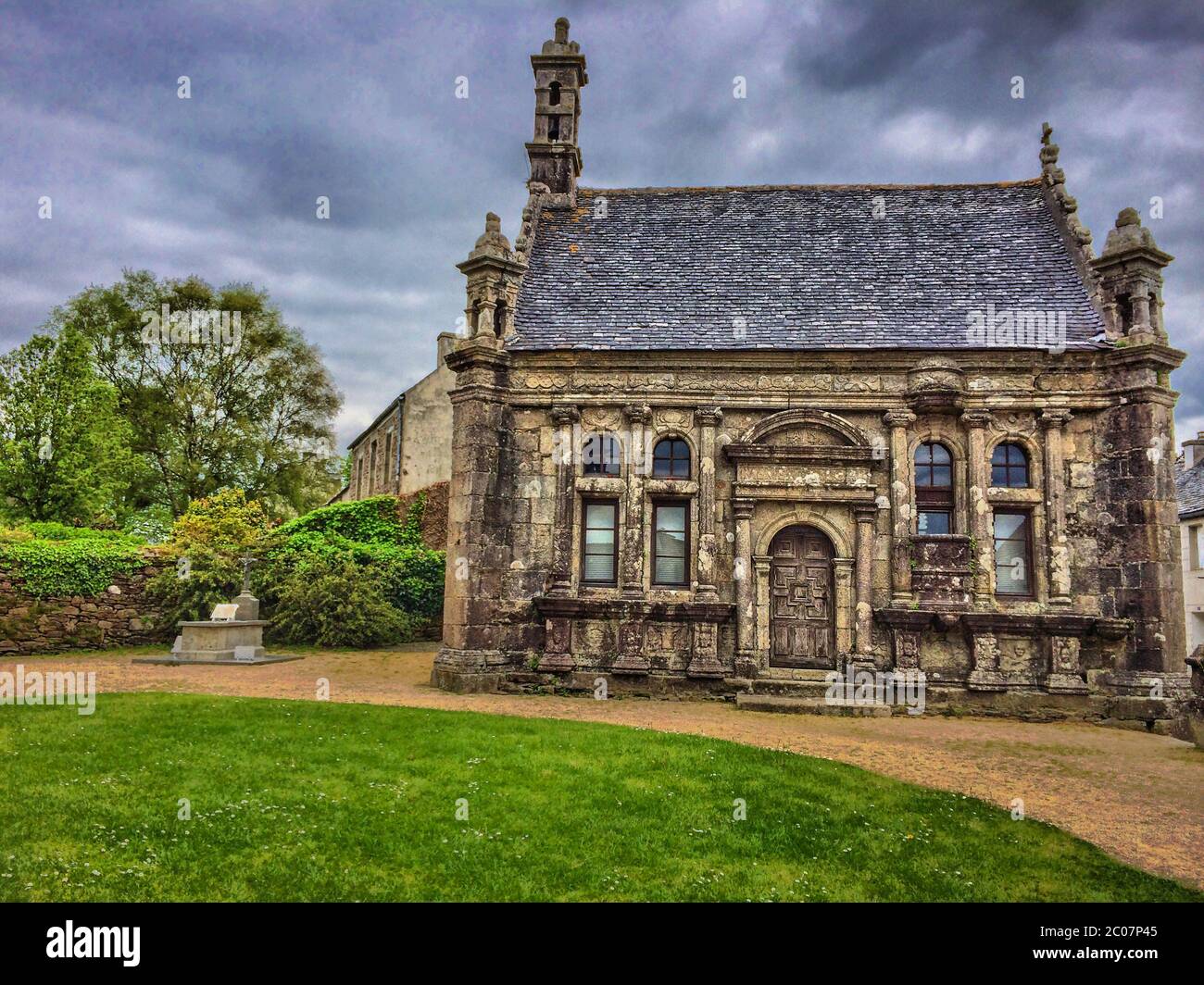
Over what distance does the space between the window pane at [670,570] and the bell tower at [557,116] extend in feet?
30.4

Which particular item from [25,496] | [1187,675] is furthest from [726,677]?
[25,496]

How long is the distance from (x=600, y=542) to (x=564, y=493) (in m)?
1.19

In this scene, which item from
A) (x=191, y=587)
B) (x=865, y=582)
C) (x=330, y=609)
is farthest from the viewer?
(x=330, y=609)

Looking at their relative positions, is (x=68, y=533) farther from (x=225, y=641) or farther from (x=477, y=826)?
(x=477, y=826)

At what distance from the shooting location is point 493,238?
15.6m

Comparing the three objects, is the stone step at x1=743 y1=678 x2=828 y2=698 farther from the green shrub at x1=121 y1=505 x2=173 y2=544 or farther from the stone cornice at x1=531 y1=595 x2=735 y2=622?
the green shrub at x1=121 y1=505 x2=173 y2=544

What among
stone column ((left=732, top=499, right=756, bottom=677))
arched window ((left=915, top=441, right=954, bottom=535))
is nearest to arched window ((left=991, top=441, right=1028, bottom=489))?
arched window ((left=915, top=441, right=954, bottom=535))

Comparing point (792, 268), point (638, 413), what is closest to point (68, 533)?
point (638, 413)

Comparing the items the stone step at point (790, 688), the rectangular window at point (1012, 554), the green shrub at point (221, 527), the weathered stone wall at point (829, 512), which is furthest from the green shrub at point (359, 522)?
the rectangular window at point (1012, 554)

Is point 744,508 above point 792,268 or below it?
below

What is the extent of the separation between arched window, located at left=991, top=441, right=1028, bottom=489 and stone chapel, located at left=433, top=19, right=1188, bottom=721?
0.04 metres

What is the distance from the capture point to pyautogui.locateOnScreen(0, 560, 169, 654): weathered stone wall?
57.5 feet

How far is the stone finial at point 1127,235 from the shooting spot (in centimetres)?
1381

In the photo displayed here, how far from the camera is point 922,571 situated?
1388 centimetres
